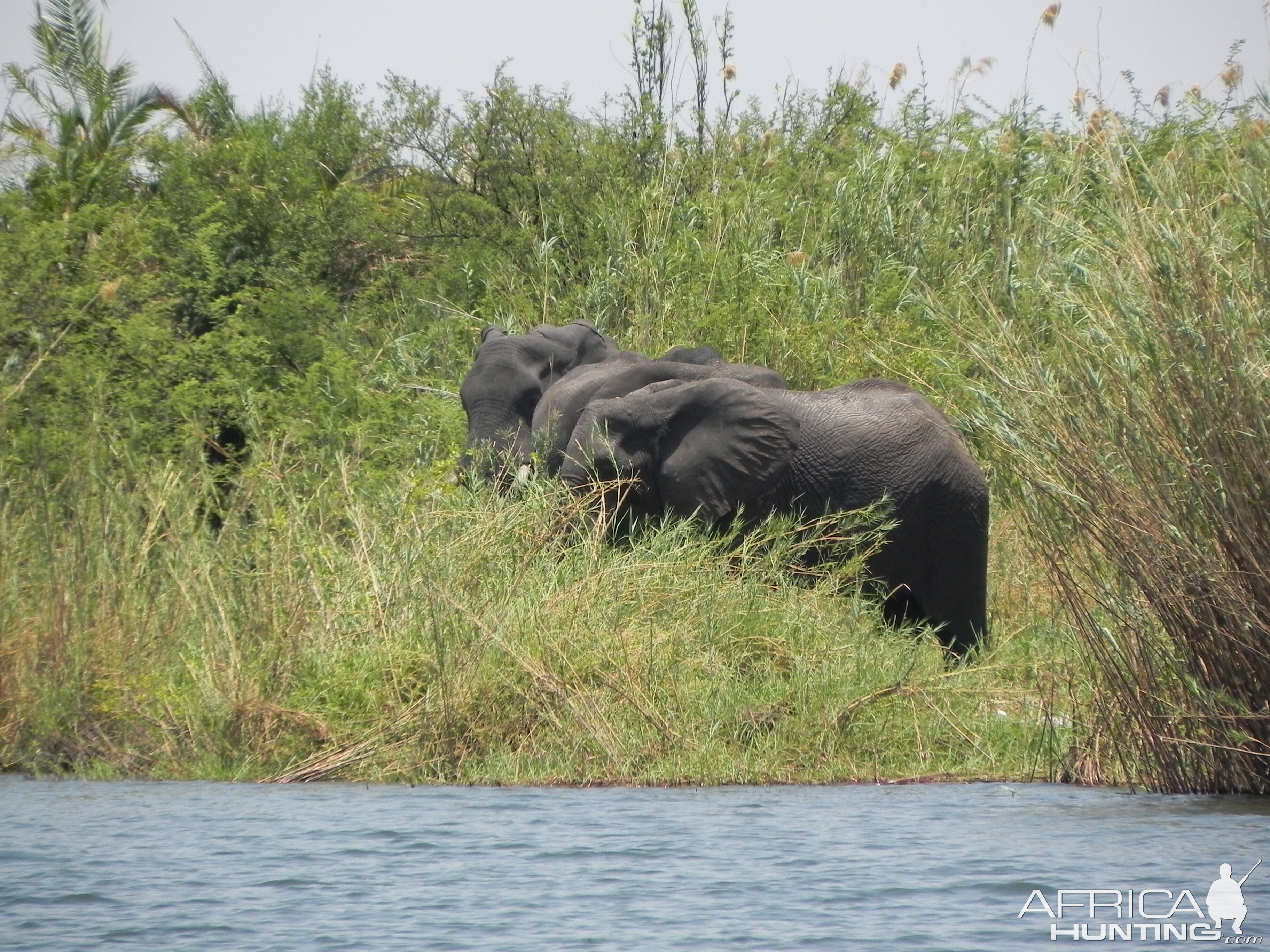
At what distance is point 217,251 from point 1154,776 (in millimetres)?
11404

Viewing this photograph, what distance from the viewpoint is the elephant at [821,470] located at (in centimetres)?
1168

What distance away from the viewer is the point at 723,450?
38.8ft

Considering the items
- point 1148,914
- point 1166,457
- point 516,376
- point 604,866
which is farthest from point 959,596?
→ point 1148,914

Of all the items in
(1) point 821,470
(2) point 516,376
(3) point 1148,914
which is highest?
(2) point 516,376

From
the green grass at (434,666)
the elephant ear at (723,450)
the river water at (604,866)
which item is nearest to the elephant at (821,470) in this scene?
the elephant ear at (723,450)

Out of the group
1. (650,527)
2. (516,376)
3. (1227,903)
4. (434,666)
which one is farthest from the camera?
(516,376)

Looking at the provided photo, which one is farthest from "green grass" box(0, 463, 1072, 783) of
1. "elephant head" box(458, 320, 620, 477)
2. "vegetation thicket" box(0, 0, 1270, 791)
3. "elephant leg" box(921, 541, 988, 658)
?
"elephant head" box(458, 320, 620, 477)

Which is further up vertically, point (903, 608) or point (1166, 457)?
point (1166, 457)

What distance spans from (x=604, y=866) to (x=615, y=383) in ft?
21.0

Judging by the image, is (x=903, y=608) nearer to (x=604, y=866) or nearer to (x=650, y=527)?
(x=650, y=527)

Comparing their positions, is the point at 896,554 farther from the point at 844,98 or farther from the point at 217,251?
the point at 844,98

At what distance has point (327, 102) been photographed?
2338 centimetres

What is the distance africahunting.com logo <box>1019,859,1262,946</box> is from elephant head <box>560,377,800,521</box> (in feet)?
19.8

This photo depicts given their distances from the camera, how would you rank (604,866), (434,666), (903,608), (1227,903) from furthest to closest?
(903,608) → (434,666) → (604,866) → (1227,903)
